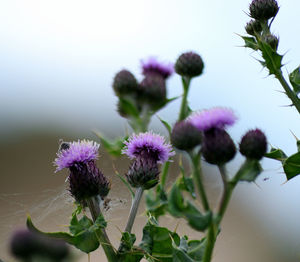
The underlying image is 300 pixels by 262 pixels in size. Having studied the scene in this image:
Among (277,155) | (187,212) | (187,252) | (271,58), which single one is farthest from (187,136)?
(271,58)

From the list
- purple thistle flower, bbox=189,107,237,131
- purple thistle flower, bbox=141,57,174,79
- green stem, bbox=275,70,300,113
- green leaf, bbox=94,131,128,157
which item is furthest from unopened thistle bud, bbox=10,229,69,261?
green stem, bbox=275,70,300,113

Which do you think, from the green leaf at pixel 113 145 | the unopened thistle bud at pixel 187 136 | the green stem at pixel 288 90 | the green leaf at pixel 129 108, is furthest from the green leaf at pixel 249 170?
the green stem at pixel 288 90

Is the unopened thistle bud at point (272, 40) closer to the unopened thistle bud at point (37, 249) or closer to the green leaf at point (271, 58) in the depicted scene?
the green leaf at point (271, 58)

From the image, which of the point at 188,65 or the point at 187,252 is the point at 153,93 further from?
the point at 187,252

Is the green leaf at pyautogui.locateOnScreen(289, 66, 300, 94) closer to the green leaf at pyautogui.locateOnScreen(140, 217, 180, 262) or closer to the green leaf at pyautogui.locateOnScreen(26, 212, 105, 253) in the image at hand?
the green leaf at pyautogui.locateOnScreen(140, 217, 180, 262)

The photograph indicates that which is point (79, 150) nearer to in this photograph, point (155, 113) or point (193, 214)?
point (155, 113)
